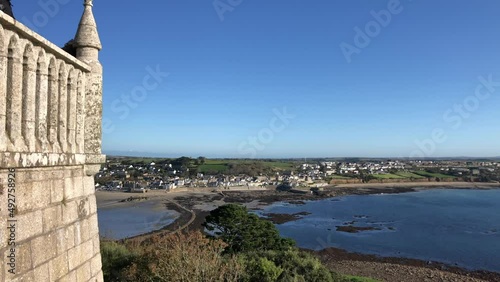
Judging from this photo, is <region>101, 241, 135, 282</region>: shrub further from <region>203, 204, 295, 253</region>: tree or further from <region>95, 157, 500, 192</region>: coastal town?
<region>95, 157, 500, 192</region>: coastal town

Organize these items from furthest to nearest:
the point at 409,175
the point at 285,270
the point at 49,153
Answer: the point at 409,175, the point at 285,270, the point at 49,153

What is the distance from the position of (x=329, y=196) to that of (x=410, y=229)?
32.6 metres

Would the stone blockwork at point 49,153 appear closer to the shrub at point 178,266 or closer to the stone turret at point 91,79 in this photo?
the stone turret at point 91,79

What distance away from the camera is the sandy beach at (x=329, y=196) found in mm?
25969

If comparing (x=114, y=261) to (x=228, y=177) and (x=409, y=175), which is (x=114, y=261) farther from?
(x=409, y=175)

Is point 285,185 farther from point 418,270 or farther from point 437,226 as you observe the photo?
point 418,270

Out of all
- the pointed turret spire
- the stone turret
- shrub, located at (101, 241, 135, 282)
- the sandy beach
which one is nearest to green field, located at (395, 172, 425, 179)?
the sandy beach

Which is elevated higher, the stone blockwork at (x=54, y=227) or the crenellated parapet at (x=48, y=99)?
the crenellated parapet at (x=48, y=99)

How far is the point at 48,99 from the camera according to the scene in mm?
3324

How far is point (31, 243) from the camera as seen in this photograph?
2.96 m

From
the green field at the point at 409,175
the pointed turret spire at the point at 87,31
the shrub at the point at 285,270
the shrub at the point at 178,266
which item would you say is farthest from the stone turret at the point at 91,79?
the green field at the point at 409,175

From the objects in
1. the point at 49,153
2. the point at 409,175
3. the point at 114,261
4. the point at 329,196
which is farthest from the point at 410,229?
the point at 409,175

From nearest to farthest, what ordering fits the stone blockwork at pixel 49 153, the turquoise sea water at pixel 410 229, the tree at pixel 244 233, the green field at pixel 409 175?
the stone blockwork at pixel 49 153 → the tree at pixel 244 233 → the turquoise sea water at pixel 410 229 → the green field at pixel 409 175

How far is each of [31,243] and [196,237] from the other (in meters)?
10.3
